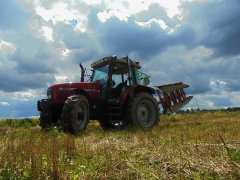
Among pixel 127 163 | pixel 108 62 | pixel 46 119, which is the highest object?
pixel 108 62

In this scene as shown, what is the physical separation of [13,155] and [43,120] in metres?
7.27

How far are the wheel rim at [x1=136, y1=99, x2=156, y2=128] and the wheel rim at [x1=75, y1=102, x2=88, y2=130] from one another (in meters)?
2.64

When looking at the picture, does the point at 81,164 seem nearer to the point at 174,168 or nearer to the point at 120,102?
the point at 174,168

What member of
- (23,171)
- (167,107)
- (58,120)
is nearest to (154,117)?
(167,107)

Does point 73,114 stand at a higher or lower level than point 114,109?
lower

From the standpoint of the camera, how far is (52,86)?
39.8 ft

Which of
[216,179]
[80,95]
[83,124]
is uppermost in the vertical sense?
[80,95]

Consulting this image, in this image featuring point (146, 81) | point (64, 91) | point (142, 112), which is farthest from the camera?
point (146, 81)

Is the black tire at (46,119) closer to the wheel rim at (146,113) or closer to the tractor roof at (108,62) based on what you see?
the tractor roof at (108,62)

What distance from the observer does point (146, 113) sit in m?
14.3

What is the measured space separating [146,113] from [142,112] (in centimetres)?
26

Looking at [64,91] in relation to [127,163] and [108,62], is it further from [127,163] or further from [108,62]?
[127,163]

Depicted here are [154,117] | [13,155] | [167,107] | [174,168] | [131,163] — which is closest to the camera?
[174,168]

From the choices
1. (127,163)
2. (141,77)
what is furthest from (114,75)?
(127,163)
